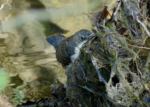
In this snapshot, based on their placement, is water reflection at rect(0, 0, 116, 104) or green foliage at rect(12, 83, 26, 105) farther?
→ water reflection at rect(0, 0, 116, 104)

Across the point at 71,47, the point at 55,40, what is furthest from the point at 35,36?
the point at 71,47

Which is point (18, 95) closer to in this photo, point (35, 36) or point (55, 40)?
point (55, 40)

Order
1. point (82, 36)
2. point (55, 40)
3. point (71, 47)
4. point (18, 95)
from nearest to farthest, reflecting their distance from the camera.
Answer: point (82, 36), point (71, 47), point (18, 95), point (55, 40)

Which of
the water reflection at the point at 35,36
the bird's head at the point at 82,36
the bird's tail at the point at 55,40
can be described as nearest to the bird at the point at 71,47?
the bird's head at the point at 82,36

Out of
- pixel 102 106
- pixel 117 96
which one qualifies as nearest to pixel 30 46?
pixel 102 106

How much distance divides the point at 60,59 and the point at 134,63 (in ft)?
5.39

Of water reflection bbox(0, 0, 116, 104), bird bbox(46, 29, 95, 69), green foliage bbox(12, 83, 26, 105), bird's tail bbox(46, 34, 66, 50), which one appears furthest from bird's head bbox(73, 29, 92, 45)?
green foliage bbox(12, 83, 26, 105)

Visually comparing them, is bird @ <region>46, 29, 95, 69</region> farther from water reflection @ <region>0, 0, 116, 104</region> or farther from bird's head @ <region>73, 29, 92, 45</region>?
water reflection @ <region>0, 0, 116, 104</region>

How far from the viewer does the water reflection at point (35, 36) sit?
3.50 metres

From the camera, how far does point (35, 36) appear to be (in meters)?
3.95

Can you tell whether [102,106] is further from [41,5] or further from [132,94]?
[41,5]

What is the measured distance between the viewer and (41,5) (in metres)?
4.39

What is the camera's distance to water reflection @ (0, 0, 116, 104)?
350 centimetres

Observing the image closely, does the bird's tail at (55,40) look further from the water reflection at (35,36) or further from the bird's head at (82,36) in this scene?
the bird's head at (82,36)
